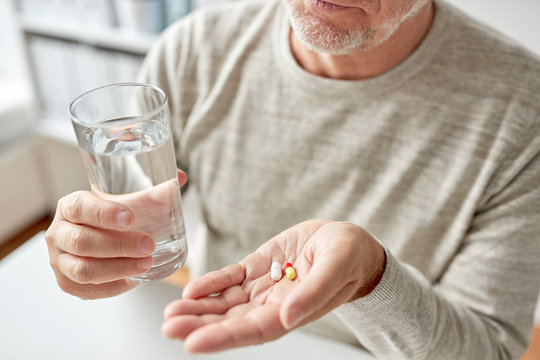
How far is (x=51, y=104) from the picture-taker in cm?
238

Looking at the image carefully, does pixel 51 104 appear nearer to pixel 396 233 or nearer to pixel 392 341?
pixel 396 233

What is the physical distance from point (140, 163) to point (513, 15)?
1.22 meters

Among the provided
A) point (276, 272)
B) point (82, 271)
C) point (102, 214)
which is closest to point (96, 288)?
point (82, 271)

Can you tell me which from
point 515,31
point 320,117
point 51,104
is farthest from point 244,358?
point 51,104

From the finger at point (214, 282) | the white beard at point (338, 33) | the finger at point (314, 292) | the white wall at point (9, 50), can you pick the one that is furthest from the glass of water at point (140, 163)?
the white wall at point (9, 50)

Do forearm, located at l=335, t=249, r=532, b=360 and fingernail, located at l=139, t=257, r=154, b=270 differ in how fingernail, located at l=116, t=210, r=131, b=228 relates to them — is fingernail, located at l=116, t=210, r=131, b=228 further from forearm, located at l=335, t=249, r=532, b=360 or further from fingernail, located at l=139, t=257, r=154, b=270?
forearm, located at l=335, t=249, r=532, b=360

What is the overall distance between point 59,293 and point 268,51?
26.1 inches

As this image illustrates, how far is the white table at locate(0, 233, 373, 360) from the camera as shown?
954 millimetres

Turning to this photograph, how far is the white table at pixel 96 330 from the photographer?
954mm

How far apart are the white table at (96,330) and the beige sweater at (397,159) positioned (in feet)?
0.47

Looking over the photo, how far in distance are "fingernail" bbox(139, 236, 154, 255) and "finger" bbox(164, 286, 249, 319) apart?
0.10m

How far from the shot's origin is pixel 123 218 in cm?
66

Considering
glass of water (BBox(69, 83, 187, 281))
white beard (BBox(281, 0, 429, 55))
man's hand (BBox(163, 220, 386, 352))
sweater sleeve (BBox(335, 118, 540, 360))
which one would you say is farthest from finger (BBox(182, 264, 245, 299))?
white beard (BBox(281, 0, 429, 55))

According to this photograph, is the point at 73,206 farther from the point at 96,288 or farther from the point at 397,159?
the point at 397,159
